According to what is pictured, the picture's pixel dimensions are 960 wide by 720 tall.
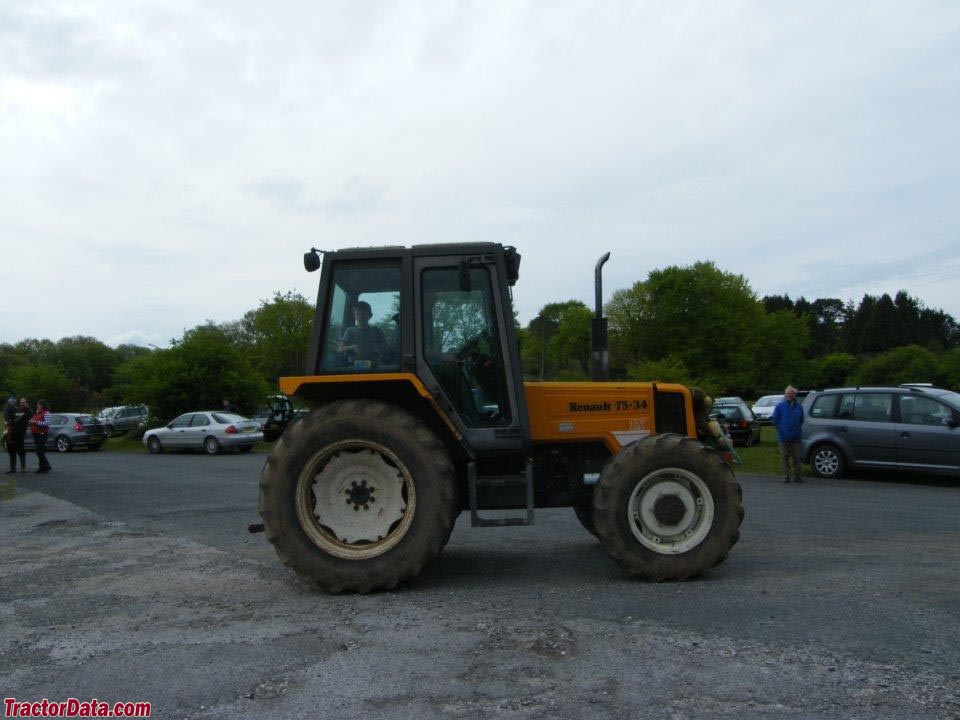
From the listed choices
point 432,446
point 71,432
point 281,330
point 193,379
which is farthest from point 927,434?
point 281,330

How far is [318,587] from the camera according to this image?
19.9ft

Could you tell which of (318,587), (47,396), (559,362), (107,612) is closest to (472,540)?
(318,587)

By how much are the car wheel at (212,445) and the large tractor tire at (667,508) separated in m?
21.8

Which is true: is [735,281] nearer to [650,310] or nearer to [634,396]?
[650,310]

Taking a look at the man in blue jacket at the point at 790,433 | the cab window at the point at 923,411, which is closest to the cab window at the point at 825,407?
the man in blue jacket at the point at 790,433

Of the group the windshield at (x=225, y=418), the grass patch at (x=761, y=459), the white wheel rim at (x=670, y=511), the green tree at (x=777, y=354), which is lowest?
the grass patch at (x=761, y=459)

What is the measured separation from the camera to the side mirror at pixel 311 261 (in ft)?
20.5

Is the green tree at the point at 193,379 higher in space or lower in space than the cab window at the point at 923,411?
higher

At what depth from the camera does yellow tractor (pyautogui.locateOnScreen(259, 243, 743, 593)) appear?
5.94m

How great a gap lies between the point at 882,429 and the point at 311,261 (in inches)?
458

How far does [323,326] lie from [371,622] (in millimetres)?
2275

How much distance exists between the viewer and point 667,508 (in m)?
6.06

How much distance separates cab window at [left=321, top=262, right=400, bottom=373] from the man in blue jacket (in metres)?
10.1

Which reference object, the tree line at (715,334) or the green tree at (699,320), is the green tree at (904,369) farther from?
the green tree at (699,320)
